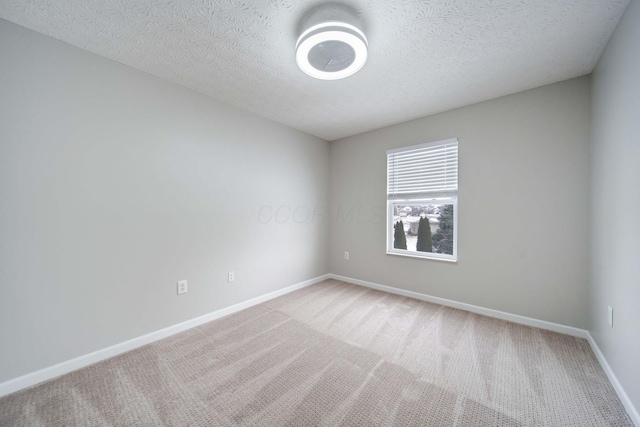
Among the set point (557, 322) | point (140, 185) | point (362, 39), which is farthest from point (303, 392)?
point (557, 322)

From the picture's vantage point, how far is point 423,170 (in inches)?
123

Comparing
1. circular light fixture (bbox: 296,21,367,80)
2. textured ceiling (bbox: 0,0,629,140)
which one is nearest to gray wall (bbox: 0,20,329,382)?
textured ceiling (bbox: 0,0,629,140)

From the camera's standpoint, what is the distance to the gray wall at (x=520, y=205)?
86.2 inches

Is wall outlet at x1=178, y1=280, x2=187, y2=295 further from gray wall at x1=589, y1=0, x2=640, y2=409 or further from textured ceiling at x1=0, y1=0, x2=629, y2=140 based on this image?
gray wall at x1=589, y1=0, x2=640, y2=409

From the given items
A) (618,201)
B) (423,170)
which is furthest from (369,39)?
(618,201)

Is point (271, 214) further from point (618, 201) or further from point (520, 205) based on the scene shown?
point (618, 201)

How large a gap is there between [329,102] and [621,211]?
2.54 m

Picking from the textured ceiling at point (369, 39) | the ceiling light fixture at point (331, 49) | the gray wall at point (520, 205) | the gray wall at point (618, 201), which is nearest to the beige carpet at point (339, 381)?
the gray wall at point (618, 201)

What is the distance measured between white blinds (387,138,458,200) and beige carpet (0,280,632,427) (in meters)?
1.60

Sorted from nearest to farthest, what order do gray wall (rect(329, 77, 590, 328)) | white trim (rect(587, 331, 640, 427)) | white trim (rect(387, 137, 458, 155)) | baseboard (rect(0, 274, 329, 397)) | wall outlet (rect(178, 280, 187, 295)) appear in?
1. white trim (rect(587, 331, 640, 427))
2. baseboard (rect(0, 274, 329, 397))
3. gray wall (rect(329, 77, 590, 328))
4. wall outlet (rect(178, 280, 187, 295))
5. white trim (rect(387, 137, 458, 155))

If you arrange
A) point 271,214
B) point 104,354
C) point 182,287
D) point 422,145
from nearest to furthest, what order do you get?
point 104,354 → point 182,287 → point 422,145 → point 271,214

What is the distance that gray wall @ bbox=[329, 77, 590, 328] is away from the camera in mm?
2189

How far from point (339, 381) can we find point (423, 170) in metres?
2.61

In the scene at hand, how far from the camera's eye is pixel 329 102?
2691 mm
